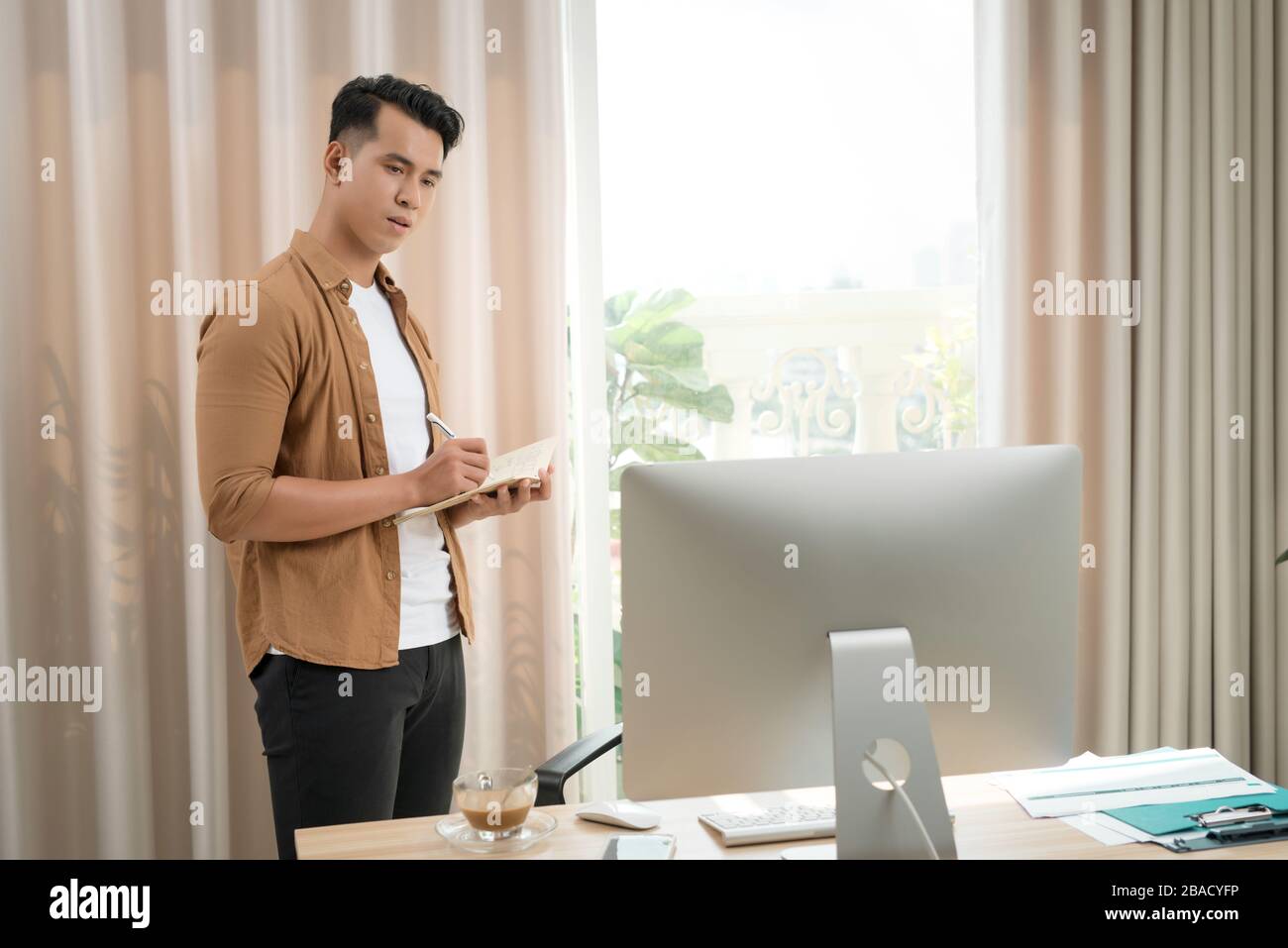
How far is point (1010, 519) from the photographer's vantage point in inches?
48.1

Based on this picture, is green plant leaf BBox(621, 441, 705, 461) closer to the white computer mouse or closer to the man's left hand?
the man's left hand

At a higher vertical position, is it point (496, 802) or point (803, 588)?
point (803, 588)

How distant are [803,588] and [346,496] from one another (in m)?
0.78

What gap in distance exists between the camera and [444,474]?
1682mm

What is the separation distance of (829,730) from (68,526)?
1927 millimetres

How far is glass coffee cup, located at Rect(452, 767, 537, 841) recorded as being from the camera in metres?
1.31

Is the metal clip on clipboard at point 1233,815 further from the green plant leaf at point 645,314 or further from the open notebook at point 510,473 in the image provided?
the green plant leaf at point 645,314

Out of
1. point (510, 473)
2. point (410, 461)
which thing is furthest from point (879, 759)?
point (410, 461)

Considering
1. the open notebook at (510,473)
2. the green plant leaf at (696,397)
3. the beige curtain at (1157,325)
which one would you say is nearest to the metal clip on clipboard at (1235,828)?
the open notebook at (510,473)

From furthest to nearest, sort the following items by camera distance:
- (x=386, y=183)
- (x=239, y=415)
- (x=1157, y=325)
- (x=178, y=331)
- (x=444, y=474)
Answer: (x=1157, y=325) → (x=178, y=331) → (x=386, y=183) → (x=444, y=474) → (x=239, y=415)

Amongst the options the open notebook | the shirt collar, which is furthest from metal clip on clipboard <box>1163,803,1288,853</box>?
the shirt collar

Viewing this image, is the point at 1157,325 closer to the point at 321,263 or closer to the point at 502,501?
the point at 502,501

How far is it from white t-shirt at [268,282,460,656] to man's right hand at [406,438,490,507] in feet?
0.30
